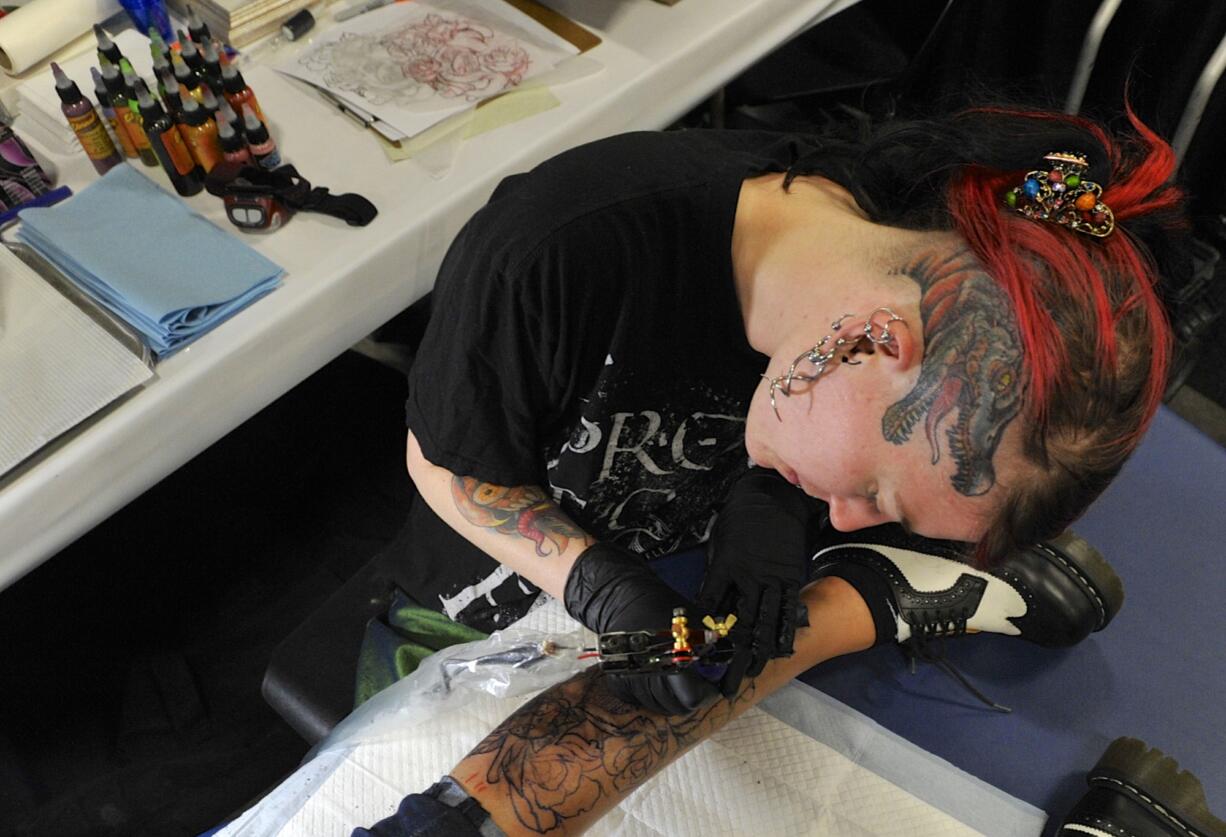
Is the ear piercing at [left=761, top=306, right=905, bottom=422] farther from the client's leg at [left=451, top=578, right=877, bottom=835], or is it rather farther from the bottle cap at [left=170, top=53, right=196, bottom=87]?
the bottle cap at [left=170, top=53, right=196, bottom=87]

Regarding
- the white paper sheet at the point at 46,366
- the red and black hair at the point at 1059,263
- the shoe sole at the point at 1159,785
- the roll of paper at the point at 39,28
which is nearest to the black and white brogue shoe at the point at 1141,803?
the shoe sole at the point at 1159,785

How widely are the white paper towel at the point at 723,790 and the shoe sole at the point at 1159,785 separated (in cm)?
10

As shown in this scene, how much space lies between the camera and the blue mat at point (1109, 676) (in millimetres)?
1110

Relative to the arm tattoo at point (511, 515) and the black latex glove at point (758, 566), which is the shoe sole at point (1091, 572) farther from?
the arm tattoo at point (511, 515)

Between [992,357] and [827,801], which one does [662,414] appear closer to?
[992,357]

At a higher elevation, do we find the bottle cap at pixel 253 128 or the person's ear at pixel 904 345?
the person's ear at pixel 904 345

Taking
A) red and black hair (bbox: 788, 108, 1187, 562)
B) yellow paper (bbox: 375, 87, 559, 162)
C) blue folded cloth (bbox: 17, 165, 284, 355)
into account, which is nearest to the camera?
red and black hair (bbox: 788, 108, 1187, 562)

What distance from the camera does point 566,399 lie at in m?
0.98

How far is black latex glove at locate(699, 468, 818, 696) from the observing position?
1.01m

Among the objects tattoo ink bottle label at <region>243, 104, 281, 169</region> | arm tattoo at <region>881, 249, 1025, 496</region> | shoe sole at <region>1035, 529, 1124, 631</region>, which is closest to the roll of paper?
tattoo ink bottle label at <region>243, 104, 281, 169</region>

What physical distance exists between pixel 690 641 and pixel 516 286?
0.39 m

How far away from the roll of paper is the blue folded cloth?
0.99 feet

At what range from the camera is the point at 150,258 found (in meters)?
1.16

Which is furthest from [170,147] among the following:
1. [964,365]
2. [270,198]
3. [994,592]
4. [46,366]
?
[994,592]
